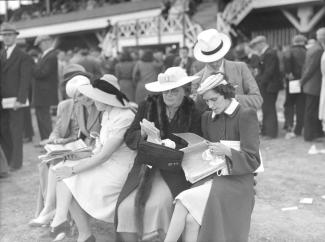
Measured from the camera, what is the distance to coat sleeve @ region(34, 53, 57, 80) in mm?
6874

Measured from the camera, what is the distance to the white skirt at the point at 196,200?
271cm

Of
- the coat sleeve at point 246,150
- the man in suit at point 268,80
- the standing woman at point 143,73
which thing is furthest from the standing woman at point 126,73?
the coat sleeve at point 246,150

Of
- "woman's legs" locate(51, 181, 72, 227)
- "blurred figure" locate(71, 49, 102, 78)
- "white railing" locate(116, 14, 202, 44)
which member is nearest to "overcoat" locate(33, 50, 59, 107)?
"blurred figure" locate(71, 49, 102, 78)

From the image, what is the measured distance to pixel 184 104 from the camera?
3.27 m

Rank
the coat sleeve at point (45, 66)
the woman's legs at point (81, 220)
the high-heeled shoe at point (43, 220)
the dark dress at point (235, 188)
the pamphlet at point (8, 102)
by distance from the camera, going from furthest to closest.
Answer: the coat sleeve at point (45, 66)
the pamphlet at point (8, 102)
the high-heeled shoe at point (43, 220)
the woman's legs at point (81, 220)
the dark dress at point (235, 188)

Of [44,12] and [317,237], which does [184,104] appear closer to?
[317,237]

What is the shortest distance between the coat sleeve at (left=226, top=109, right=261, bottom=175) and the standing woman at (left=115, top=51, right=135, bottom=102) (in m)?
6.06

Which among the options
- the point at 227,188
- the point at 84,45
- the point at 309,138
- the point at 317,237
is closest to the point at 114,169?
the point at 227,188

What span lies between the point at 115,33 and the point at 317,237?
16.5 metres

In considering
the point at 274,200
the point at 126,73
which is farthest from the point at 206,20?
the point at 274,200

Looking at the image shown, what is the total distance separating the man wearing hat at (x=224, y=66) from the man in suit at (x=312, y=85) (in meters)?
3.62

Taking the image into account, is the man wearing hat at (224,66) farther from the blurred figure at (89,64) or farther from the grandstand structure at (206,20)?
the grandstand structure at (206,20)

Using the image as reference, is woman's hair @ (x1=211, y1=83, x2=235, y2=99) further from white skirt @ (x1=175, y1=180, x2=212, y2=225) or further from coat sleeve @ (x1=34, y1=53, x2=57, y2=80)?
coat sleeve @ (x1=34, y1=53, x2=57, y2=80)

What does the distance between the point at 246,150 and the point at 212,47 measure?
1.06m
